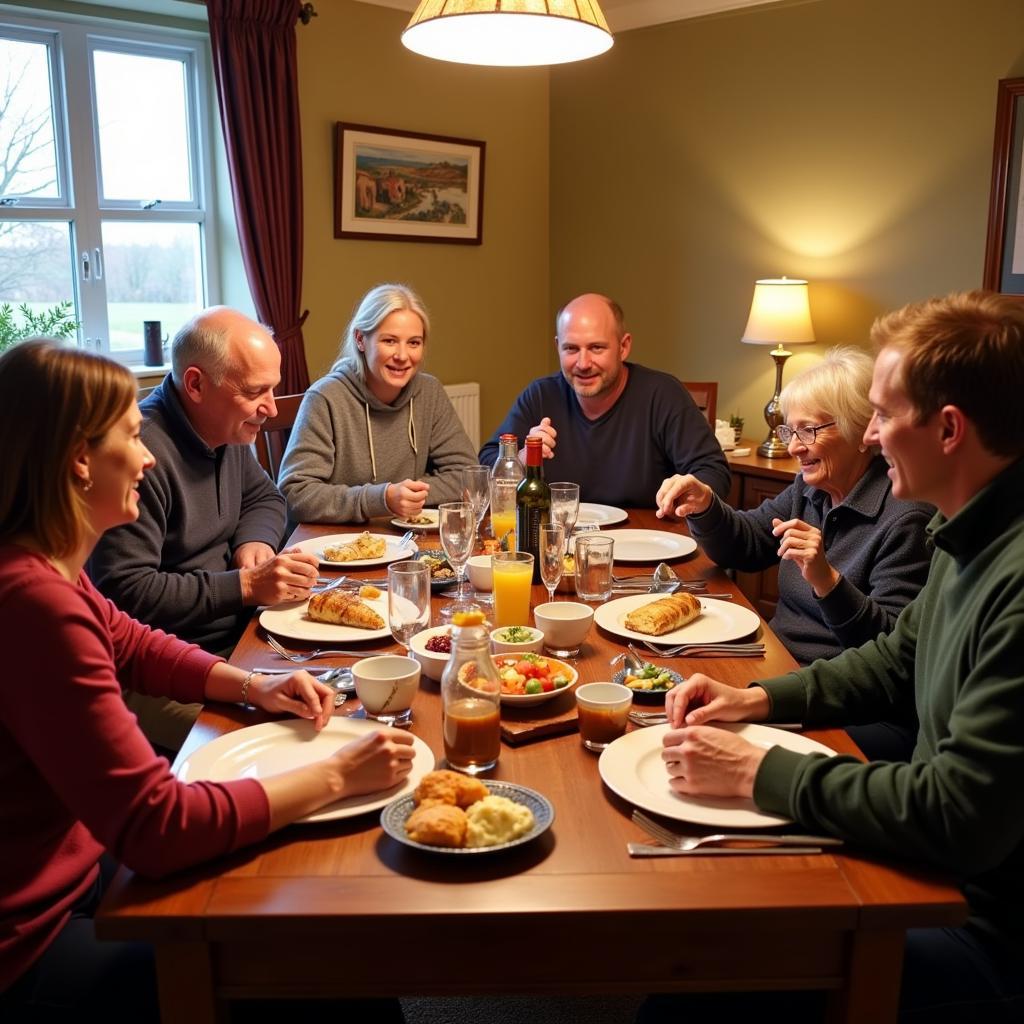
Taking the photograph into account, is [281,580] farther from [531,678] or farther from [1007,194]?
[1007,194]

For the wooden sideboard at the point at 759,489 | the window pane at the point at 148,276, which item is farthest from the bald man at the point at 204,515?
the wooden sideboard at the point at 759,489

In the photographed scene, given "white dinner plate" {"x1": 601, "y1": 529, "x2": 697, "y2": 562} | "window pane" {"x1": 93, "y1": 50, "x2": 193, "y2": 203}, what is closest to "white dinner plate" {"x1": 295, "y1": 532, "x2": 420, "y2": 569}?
"white dinner plate" {"x1": 601, "y1": 529, "x2": 697, "y2": 562}

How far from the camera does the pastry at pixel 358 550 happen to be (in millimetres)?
2277

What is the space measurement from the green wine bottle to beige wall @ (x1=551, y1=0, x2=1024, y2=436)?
2515 millimetres

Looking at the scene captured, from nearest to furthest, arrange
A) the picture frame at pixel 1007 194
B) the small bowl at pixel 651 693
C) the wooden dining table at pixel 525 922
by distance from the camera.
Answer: the wooden dining table at pixel 525 922
the small bowl at pixel 651 693
the picture frame at pixel 1007 194

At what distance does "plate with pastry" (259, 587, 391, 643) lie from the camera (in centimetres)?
179

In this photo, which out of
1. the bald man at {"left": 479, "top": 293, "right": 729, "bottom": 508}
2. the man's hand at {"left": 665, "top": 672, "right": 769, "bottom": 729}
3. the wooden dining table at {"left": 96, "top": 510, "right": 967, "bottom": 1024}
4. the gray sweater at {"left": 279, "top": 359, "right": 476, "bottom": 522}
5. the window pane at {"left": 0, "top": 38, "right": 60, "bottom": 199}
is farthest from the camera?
the window pane at {"left": 0, "top": 38, "right": 60, "bottom": 199}

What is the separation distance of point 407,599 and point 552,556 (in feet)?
1.23

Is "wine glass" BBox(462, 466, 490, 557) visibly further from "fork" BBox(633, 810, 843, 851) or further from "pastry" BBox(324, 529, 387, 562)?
"fork" BBox(633, 810, 843, 851)

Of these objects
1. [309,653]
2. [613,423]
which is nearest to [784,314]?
[613,423]

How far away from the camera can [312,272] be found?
177 inches

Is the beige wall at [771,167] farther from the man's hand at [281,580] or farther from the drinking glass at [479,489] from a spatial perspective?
the man's hand at [281,580]

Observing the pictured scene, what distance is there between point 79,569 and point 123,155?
329 cm

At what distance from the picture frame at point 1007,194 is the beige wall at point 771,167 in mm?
87
